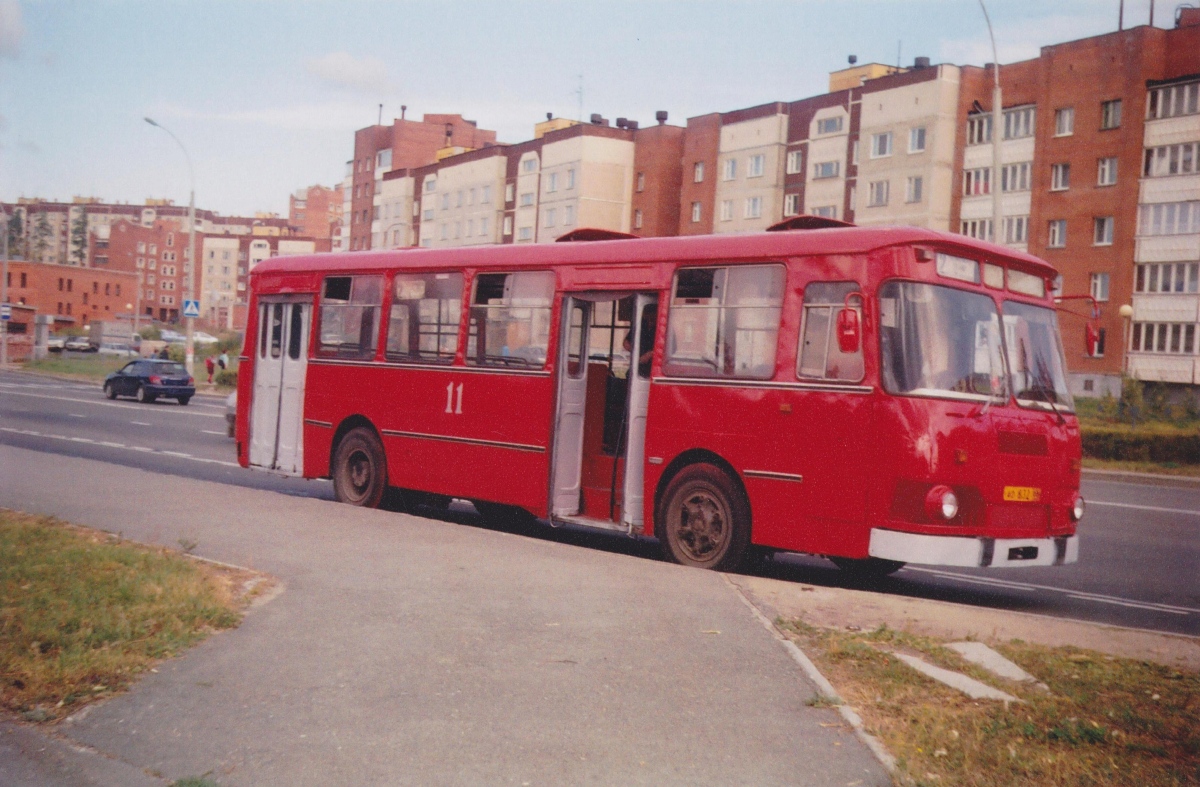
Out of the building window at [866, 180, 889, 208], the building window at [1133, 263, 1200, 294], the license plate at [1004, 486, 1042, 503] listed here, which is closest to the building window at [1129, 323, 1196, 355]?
the building window at [1133, 263, 1200, 294]

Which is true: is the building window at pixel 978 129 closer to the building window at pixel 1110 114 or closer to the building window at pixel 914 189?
the building window at pixel 914 189

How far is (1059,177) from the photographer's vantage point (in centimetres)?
6003

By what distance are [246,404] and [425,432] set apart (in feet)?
12.9

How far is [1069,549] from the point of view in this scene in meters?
10.6

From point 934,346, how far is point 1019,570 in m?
4.19

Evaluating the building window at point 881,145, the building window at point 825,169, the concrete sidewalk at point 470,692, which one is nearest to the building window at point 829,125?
the building window at point 825,169

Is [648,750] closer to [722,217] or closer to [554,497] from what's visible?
[554,497]

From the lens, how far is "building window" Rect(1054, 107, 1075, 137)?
59.1m

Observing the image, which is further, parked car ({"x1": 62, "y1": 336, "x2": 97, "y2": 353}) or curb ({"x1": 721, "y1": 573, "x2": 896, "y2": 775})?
parked car ({"x1": 62, "y1": 336, "x2": 97, "y2": 353})

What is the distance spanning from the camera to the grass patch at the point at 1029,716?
5.30m

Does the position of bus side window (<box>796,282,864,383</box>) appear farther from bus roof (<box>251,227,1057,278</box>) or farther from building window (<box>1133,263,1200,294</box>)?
building window (<box>1133,263,1200,294</box>)

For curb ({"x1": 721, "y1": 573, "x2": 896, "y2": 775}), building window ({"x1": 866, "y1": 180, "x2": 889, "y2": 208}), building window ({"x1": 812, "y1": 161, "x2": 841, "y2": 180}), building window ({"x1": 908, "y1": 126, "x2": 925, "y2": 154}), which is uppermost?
building window ({"x1": 908, "y1": 126, "x2": 925, "y2": 154})

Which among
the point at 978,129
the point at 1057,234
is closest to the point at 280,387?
the point at 1057,234

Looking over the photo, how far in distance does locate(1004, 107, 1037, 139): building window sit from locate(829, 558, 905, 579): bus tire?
53.9 metres
